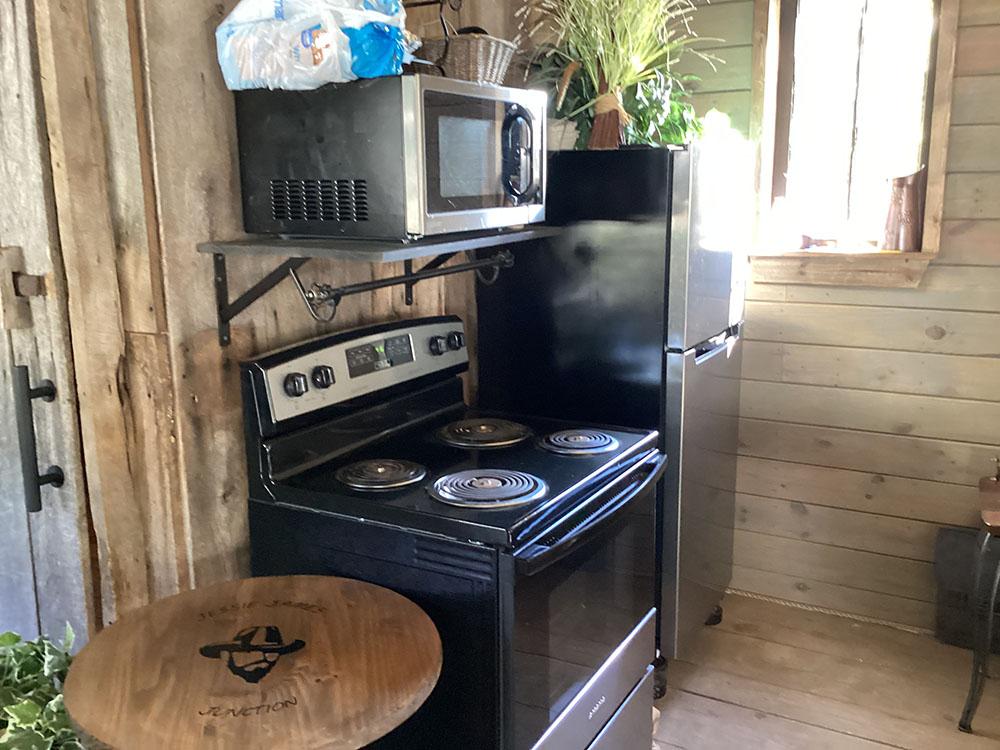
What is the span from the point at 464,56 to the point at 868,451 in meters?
1.74

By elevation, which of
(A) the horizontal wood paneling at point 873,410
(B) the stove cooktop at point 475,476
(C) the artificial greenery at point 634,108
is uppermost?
(C) the artificial greenery at point 634,108

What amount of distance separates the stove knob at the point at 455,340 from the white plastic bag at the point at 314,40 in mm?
751

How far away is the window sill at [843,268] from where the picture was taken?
2.49m

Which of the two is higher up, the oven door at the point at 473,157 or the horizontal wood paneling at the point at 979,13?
the horizontal wood paneling at the point at 979,13

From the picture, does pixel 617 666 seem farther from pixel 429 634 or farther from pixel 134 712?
pixel 134 712

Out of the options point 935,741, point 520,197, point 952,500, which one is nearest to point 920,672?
point 935,741

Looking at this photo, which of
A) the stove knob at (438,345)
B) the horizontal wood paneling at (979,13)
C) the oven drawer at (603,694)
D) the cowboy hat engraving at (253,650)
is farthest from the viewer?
the horizontal wood paneling at (979,13)

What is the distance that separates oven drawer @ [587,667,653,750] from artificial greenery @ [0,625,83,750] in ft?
3.12

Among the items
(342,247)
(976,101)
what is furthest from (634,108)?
(342,247)

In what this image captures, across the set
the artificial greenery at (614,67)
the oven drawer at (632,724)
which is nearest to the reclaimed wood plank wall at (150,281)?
the oven drawer at (632,724)

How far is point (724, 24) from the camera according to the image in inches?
103

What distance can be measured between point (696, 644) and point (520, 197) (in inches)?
61.4

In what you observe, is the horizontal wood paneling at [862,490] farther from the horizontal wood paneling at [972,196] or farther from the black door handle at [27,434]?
the black door handle at [27,434]

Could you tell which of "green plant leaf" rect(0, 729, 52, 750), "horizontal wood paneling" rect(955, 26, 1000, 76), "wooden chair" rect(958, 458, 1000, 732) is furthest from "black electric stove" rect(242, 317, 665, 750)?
"horizontal wood paneling" rect(955, 26, 1000, 76)
